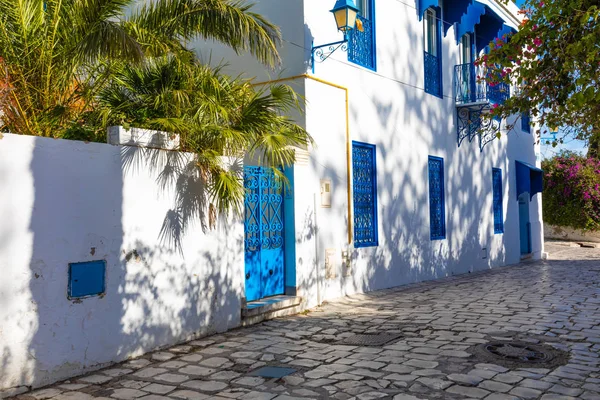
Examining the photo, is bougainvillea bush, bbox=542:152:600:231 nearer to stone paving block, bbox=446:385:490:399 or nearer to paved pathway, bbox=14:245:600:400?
paved pathway, bbox=14:245:600:400

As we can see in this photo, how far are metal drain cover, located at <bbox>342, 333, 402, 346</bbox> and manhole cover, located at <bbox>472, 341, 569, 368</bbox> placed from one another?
1044 mm

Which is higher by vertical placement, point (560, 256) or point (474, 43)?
point (474, 43)

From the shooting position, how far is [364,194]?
1085 cm

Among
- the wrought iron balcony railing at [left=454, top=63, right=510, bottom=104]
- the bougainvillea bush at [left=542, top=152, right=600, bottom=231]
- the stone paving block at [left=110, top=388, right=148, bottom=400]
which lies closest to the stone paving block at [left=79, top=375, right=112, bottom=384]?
the stone paving block at [left=110, top=388, right=148, bottom=400]

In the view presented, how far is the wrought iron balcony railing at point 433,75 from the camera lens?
13.2 meters

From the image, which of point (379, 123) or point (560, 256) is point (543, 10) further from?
point (560, 256)

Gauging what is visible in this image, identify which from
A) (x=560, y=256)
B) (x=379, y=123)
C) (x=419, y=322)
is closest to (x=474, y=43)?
(x=379, y=123)

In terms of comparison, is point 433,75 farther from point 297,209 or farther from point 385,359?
point 385,359

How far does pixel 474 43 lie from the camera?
50.9 ft

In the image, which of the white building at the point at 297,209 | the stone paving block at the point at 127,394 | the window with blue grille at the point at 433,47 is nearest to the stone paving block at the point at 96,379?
the white building at the point at 297,209

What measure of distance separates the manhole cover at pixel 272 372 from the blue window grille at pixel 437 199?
814cm

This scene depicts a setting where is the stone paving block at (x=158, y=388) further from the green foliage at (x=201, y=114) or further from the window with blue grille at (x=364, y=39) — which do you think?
the window with blue grille at (x=364, y=39)

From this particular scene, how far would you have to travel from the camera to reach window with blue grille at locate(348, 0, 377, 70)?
35.3 feet

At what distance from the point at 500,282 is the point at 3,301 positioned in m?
10.2
